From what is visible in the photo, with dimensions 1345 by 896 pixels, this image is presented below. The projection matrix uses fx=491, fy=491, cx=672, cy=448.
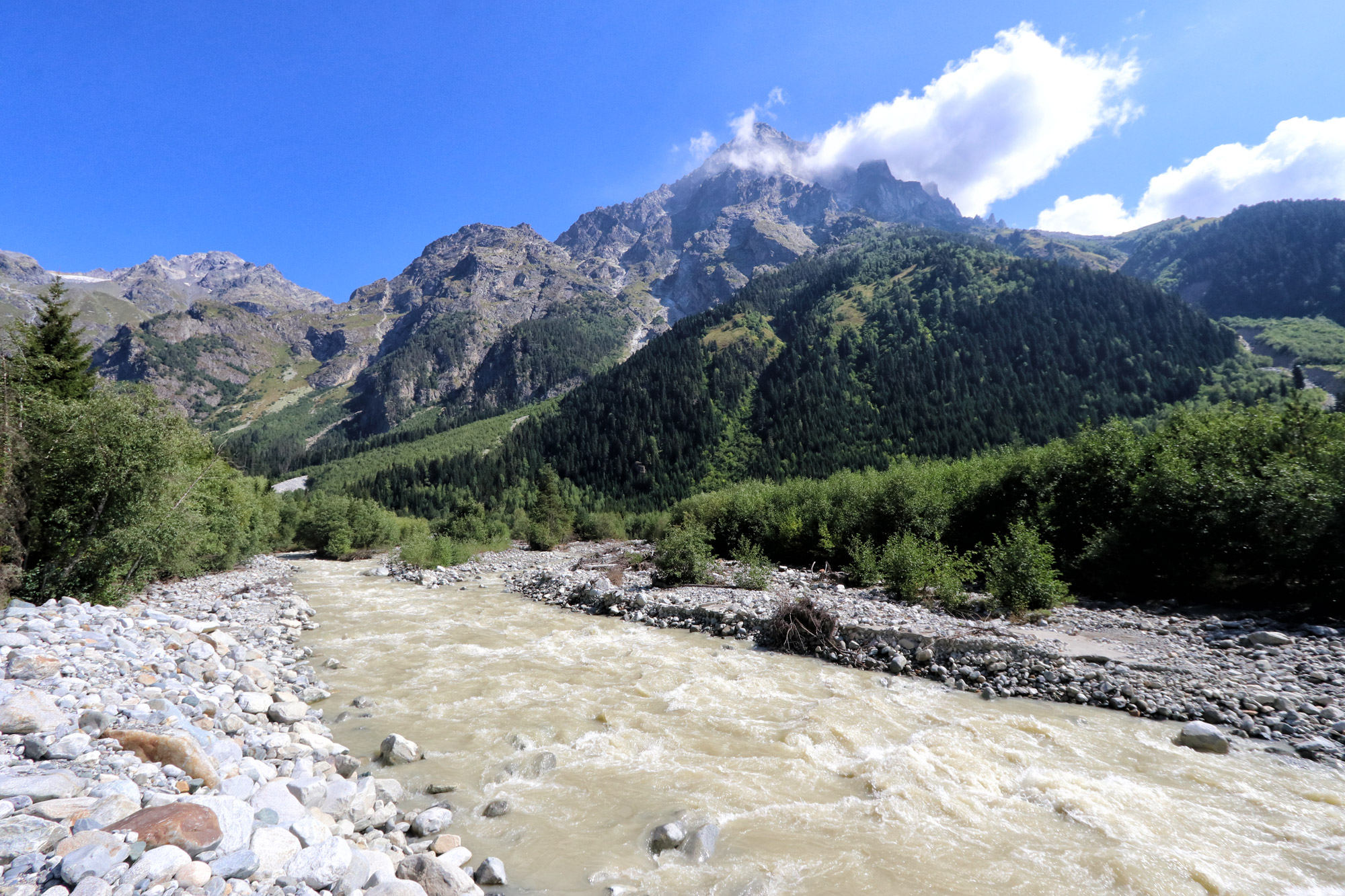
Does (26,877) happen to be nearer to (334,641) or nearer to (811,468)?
(334,641)

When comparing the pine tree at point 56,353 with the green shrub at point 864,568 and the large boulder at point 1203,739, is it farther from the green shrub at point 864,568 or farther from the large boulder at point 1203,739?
the large boulder at point 1203,739

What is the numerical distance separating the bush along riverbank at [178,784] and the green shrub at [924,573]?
15.1 meters

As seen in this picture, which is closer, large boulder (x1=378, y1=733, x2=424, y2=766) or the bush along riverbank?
the bush along riverbank

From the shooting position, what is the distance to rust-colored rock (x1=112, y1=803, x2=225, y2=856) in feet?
12.1

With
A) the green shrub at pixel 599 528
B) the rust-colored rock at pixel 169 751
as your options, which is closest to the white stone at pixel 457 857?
the rust-colored rock at pixel 169 751

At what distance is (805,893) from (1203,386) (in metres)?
117

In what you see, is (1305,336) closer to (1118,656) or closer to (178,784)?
(1118,656)

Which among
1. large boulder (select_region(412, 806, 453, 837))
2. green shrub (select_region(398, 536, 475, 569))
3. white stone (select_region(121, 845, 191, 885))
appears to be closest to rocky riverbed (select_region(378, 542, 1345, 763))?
large boulder (select_region(412, 806, 453, 837))

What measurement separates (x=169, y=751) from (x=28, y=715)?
4.45 feet

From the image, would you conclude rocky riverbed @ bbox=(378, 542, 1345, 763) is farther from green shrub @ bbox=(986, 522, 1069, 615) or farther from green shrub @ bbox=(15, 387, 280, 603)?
green shrub @ bbox=(15, 387, 280, 603)

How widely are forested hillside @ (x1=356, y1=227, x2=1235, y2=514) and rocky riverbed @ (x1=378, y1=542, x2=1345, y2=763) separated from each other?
232ft

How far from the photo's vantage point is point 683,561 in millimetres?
22266

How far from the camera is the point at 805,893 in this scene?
519 centimetres

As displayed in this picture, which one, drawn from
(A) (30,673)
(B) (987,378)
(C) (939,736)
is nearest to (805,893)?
(C) (939,736)
